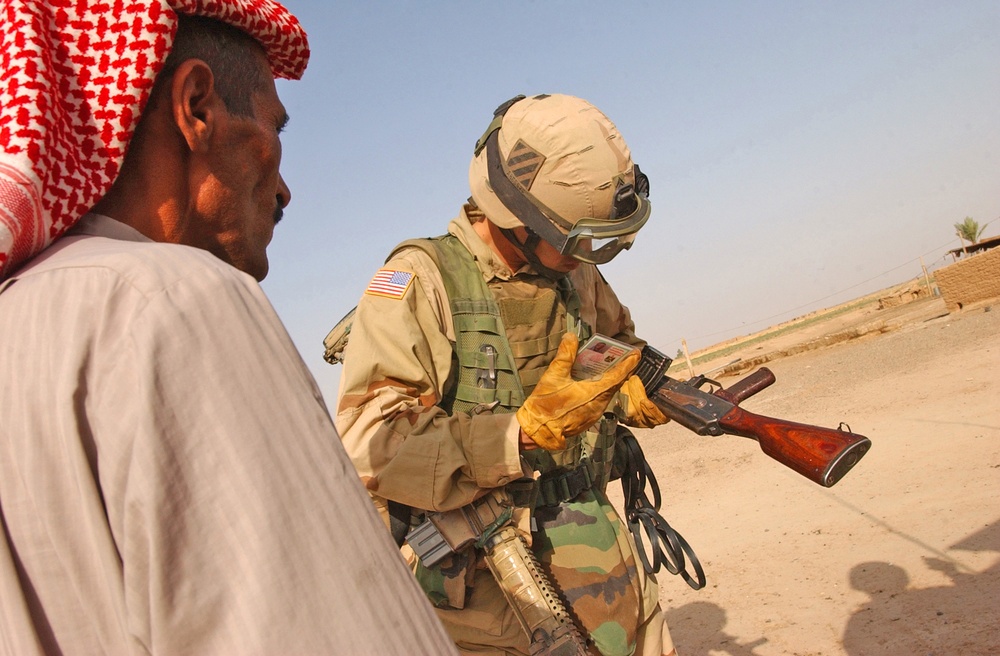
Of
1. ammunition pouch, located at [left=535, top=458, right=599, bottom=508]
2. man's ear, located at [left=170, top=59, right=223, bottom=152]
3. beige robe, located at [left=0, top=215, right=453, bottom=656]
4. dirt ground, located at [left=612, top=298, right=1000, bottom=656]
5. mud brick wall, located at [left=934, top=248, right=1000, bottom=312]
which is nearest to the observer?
beige robe, located at [left=0, top=215, right=453, bottom=656]

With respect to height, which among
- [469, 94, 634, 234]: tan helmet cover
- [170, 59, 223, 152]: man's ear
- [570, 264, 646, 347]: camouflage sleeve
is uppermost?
[170, 59, 223, 152]: man's ear

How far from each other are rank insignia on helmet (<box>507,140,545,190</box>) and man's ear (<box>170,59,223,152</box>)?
187cm

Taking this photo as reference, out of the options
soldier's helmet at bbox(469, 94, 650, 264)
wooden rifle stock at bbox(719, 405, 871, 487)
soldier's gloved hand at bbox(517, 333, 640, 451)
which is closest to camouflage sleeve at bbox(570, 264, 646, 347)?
soldier's helmet at bbox(469, 94, 650, 264)

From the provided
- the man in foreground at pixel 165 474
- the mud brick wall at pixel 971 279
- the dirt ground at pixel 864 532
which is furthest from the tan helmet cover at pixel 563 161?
the mud brick wall at pixel 971 279

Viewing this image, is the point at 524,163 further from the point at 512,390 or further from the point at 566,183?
the point at 512,390

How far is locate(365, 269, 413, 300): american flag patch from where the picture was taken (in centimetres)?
249

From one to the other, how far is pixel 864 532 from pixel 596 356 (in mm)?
4030

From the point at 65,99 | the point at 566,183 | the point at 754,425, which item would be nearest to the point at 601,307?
the point at 566,183

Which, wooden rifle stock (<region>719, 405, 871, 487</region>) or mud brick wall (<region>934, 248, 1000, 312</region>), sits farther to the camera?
mud brick wall (<region>934, 248, 1000, 312</region>)

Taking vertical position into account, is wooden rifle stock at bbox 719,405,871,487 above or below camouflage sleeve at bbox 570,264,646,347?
below

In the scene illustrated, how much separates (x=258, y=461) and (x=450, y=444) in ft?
5.20

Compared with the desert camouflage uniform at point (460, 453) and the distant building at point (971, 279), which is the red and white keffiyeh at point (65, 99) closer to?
the desert camouflage uniform at point (460, 453)

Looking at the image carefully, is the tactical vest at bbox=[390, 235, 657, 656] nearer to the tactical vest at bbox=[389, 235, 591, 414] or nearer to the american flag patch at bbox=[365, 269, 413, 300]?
the tactical vest at bbox=[389, 235, 591, 414]

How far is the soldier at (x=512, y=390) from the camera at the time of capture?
7.65 feet
